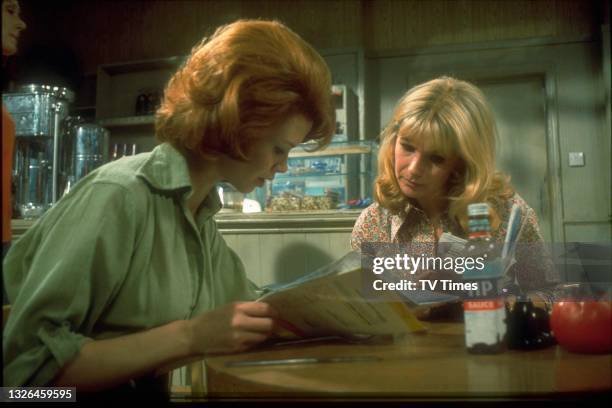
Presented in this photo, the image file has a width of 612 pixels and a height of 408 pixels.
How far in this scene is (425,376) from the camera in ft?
1.50

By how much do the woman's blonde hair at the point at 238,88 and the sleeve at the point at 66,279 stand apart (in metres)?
0.15

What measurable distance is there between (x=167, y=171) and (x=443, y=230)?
65 cm

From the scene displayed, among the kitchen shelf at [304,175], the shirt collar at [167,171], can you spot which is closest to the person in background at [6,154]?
the shirt collar at [167,171]

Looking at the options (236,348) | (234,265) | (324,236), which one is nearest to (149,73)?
(324,236)

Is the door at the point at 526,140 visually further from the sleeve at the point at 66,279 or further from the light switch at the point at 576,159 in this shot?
the sleeve at the point at 66,279

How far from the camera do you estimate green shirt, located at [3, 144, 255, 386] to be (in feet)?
1.63

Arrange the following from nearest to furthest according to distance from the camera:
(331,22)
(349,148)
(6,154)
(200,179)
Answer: (6,154) → (200,179) → (349,148) → (331,22)

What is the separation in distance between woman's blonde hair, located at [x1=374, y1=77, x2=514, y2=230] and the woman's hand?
2.12ft

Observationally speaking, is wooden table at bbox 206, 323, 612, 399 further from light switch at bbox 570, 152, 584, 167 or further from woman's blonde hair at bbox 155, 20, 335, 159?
light switch at bbox 570, 152, 584, 167

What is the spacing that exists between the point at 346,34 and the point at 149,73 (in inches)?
36.5

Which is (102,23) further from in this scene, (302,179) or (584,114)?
(584,114)

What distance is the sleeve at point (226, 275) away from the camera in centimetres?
82

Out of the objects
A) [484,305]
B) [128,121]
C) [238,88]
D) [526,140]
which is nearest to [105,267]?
[238,88]

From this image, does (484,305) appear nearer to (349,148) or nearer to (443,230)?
(443,230)
